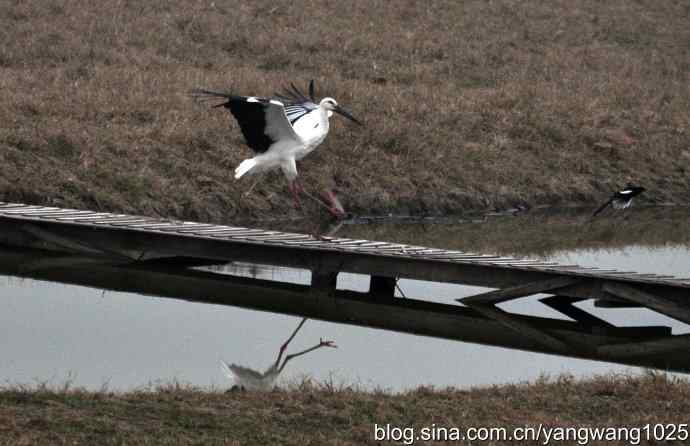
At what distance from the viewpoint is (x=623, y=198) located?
59.2 ft

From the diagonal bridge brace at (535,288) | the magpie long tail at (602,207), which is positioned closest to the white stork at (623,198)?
the magpie long tail at (602,207)

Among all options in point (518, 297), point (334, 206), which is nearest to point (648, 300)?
point (518, 297)

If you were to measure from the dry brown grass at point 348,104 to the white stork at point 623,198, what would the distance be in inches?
23.6

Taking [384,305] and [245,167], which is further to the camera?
[245,167]

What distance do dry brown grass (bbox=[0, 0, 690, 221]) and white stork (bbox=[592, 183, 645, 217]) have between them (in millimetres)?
600

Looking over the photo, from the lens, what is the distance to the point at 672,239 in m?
16.6

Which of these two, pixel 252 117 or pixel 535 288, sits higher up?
pixel 252 117

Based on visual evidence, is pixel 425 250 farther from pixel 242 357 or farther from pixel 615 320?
pixel 242 357

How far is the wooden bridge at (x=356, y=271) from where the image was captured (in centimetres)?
1060

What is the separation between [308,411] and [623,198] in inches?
462

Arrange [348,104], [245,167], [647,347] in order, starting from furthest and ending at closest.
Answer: [348,104] → [245,167] → [647,347]

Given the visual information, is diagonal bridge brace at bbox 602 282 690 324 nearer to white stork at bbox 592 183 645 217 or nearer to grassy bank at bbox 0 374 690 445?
grassy bank at bbox 0 374 690 445

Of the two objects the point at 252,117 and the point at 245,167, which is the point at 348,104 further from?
the point at 252,117

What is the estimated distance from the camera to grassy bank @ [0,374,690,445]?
6391 mm
